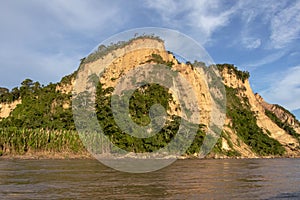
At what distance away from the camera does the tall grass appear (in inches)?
2579

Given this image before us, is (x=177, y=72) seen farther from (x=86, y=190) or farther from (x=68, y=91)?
(x=86, y=190)

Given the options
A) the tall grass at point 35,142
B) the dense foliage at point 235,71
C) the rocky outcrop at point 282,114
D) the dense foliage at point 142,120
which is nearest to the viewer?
the tall grass at point 35,142

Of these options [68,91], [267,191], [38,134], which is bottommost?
[267,191]

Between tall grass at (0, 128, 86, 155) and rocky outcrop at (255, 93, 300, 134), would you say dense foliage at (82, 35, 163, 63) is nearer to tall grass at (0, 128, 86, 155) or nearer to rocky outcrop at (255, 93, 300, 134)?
tall grass at (0, 128, 86, 155)

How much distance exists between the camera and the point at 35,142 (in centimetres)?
6656

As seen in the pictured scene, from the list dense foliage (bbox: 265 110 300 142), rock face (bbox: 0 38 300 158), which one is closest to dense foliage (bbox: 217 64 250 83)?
rock face (bbox: 0 38 300 158)

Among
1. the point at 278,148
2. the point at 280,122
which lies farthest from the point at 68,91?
the point at 280,122

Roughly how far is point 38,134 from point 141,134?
2674cm

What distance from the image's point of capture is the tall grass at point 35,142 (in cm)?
6550

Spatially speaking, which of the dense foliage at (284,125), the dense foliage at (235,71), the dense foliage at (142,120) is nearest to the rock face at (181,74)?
the dense foliage at (284,125)

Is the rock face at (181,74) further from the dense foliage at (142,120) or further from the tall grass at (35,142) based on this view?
the tall grass at (35,142)

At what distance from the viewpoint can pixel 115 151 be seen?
74.7 m

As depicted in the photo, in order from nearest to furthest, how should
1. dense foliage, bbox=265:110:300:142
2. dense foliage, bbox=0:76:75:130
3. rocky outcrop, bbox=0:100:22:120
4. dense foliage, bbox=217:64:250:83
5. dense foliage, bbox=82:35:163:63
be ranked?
1. dense foliage, bbox=0:76:75:130
2. rocky outcrop, bbox=0:100:22:120
3. dense foliage, bbox=82:35:163:63
4. dense foliage, bbox=265:110:300:142
5. dense foliage, bbox=217:64:250:83

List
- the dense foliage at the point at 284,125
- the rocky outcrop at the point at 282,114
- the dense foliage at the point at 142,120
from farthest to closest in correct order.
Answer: the rocky outcrop at the point at 282,114 < the dense foliage at the point at 284,125 < the dense foliage at the point at 142,120
